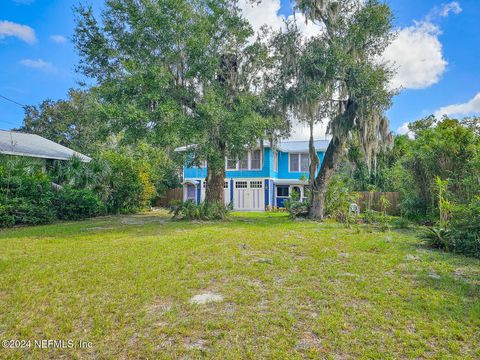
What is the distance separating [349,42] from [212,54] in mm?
4931

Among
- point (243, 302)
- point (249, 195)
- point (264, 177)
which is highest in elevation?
point (264, 177)

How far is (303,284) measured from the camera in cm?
405

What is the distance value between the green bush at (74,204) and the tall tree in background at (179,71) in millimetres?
Answer: 4189

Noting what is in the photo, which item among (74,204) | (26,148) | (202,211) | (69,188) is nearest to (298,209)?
(202,211)

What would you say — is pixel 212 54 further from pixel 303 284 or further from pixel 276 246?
pixel 303 284

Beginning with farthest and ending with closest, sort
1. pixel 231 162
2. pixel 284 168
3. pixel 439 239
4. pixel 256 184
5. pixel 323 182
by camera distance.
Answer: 1. pixel 284 168
2. pixel 256 184
3. pixel 231 162
4. pixel 323 182
5. pixel 439 239

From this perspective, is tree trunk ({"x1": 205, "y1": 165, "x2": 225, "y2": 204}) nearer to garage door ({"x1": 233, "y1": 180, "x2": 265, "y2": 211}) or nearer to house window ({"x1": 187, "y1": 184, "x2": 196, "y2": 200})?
garage door ({"x1": 233, "y1": 180, "x2": 265, "y2": 211})

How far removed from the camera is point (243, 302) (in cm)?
343

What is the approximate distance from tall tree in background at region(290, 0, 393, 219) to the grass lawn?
6.71 meters

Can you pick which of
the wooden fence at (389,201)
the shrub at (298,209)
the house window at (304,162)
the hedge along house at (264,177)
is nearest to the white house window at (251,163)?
the hedge along house at (264,177)

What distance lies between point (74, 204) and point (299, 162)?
15330mm

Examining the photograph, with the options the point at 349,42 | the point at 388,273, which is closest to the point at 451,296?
the point at 388,273

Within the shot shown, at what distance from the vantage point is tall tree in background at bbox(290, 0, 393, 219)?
10.6m

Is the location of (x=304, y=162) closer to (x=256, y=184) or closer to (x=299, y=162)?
(x=299, y=162)
